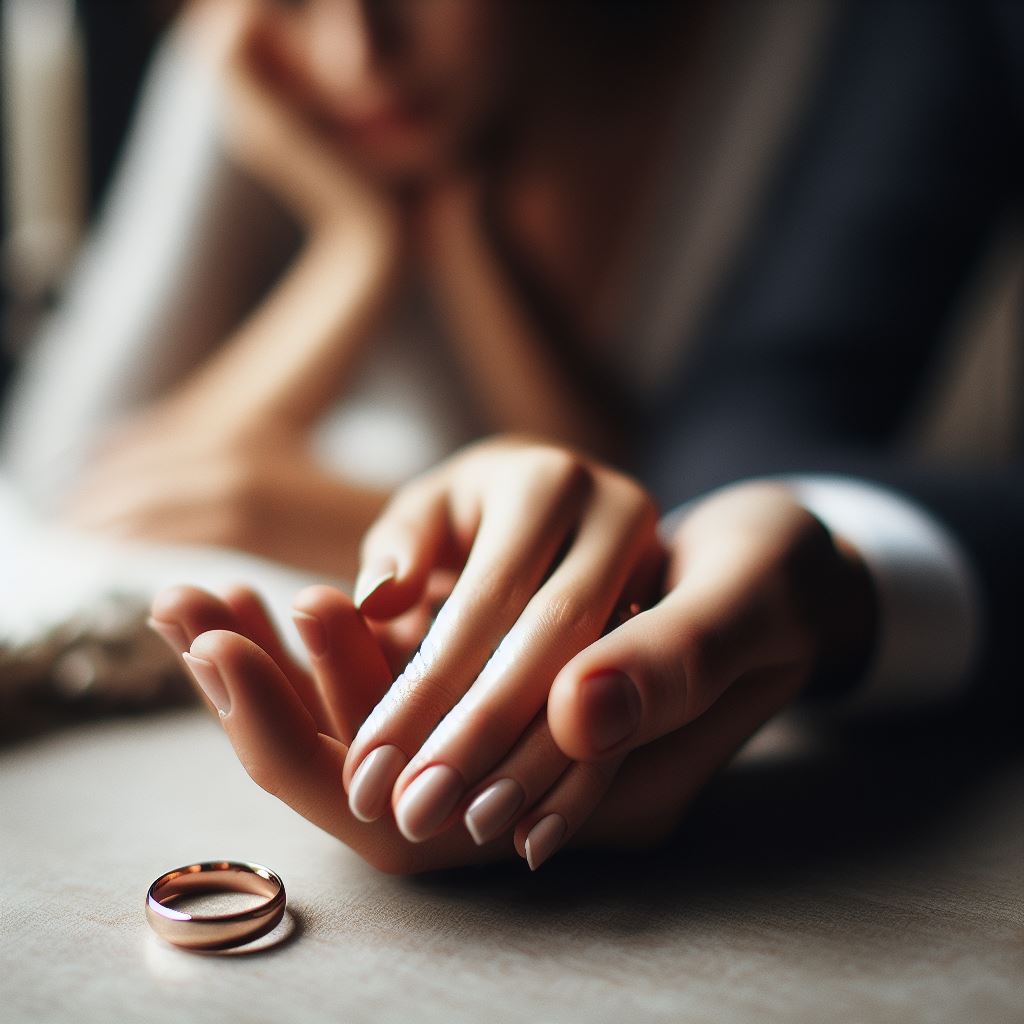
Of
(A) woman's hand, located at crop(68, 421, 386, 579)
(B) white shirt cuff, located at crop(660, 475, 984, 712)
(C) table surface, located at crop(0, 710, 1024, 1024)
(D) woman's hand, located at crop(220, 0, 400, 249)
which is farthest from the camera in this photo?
(D) woman's hand, located at crop(220, 0, 400, 249)

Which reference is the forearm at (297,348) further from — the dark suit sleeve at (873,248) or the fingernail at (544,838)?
the fingernail at (544,838)

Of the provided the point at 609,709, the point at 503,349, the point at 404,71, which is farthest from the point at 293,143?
the point at 609,709

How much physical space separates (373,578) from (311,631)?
0.03 m

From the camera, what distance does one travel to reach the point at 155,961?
231 mm

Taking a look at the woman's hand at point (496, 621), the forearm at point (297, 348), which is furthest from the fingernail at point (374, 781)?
the forearm at point (297, 348)

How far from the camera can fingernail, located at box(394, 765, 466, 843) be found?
22cm

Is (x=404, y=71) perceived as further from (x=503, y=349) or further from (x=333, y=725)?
(x=333, y=725)

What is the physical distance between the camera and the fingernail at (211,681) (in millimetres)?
238

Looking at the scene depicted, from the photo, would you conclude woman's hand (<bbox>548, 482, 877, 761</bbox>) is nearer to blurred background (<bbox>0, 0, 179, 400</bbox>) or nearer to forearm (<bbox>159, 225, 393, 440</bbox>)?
forearm (<bbox>159, 225, 393, 440</bbox>)

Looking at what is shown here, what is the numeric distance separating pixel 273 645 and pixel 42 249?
100cm

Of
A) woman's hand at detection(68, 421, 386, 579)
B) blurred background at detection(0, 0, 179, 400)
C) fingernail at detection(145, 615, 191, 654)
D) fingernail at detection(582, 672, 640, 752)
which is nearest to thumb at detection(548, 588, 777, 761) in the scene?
fingernail at detection(582, 672, 640, 752)

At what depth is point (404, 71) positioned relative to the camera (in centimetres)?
75

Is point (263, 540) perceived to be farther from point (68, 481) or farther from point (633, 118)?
point (633, 118)

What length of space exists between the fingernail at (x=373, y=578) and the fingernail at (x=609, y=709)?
0.08 metres
